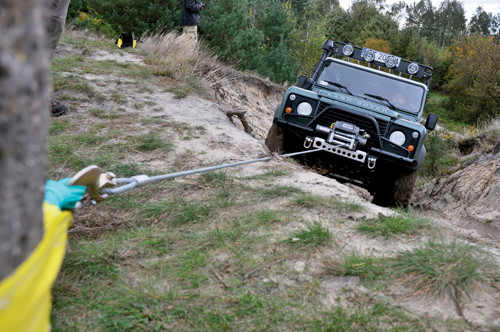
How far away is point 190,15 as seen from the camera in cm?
988

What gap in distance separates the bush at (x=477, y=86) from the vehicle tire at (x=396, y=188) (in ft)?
79.6

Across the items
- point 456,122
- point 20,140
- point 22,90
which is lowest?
point 456,122

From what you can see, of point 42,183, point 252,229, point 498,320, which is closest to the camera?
point 42,183

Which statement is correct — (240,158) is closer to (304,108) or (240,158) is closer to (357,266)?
(304,108)

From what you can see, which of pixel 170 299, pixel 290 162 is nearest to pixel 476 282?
pixel 170 299

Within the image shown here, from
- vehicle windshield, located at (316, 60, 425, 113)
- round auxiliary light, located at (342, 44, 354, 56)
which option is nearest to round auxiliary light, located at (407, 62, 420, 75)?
vehicle windshield, located at (316, 60, 425, 113)

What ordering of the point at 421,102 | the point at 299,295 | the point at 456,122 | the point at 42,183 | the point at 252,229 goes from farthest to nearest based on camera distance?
the point at 456,122
the point at 421,102
the point at 252,229
the point at 299,295
the point at 42,183

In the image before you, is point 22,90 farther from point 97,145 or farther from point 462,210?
point 462,210

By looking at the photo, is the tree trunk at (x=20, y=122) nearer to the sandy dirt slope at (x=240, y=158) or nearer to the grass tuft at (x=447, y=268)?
the sandy dirt slope at (x=240, y=158)

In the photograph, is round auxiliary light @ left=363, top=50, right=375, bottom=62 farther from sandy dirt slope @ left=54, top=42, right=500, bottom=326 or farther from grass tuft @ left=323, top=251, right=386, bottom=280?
grass tuft @ left=323, top=251, right=386, bottom=280

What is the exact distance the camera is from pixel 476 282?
2062 millimetres

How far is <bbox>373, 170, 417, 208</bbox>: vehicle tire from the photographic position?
5.03 m

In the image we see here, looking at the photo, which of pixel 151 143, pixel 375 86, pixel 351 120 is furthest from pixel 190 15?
pixel 351 120

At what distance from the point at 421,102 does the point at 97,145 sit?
417 cm
